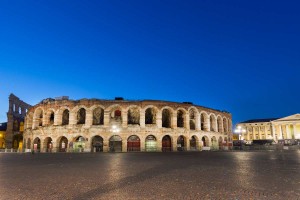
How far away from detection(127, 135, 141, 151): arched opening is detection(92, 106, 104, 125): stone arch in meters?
6.61

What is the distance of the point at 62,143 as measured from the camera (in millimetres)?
40656

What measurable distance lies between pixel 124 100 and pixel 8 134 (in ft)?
116

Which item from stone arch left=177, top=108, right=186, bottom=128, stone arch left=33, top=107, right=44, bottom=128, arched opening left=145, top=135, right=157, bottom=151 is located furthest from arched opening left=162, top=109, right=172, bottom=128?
stone arch left=33, top=107, right=44, bottom=128

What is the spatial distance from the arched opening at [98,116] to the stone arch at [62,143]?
6.29m

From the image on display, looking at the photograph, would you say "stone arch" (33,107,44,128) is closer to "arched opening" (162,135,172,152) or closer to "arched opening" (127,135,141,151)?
"arched opening" (127,135,141,151)

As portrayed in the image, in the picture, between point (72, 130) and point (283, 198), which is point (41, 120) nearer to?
point (72, 130)

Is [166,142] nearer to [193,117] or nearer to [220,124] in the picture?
[193,117]

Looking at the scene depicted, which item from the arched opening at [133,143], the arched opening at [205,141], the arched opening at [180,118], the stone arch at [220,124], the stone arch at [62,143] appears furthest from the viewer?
the stone arch at [220,124]

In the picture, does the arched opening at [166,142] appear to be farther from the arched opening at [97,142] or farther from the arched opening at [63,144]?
the arched opening at [63,144]

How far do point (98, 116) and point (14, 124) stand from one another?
1191 inches

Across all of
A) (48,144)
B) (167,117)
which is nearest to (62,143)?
(48,144)

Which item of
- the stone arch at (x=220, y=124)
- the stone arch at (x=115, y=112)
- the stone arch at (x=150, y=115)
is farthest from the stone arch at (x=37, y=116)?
the stone arch at (x=220, y=124)

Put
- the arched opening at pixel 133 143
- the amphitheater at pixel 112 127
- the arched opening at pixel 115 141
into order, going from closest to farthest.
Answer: the amphitheater at pixel 112 127 < the arched opening at pixel 133 143 < the arched opening at pixel 115 141

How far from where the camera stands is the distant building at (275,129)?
90750mm
